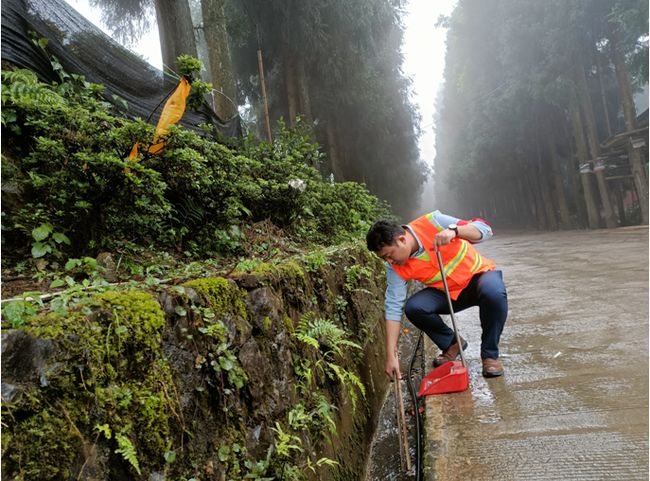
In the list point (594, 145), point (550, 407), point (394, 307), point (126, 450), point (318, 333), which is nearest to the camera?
point (126, 450)

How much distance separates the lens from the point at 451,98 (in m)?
37.0

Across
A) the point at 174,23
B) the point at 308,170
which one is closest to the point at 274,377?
the point at 308,170

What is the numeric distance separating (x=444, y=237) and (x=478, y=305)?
2.34ft

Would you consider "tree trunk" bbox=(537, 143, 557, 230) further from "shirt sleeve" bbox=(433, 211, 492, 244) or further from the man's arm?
the man's arm

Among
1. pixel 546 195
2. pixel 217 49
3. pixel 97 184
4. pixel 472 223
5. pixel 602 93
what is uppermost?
pixel 602 93

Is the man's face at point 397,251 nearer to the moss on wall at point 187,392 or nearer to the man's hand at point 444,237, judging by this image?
the man's hand at point 444,237

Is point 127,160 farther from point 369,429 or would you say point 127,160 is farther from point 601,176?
point 601,176

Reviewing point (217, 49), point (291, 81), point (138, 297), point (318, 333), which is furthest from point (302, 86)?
point (138, 297)

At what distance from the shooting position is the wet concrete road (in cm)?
210

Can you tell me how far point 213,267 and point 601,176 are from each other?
17.7 m

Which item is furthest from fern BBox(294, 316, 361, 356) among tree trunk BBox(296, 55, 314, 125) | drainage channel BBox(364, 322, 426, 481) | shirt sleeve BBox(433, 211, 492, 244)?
tree trunk BBox(296, 55, 314, 125)

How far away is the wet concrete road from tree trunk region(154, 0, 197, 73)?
684cm

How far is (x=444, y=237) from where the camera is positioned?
3119 mm

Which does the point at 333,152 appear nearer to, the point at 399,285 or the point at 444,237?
the point at 399,285
